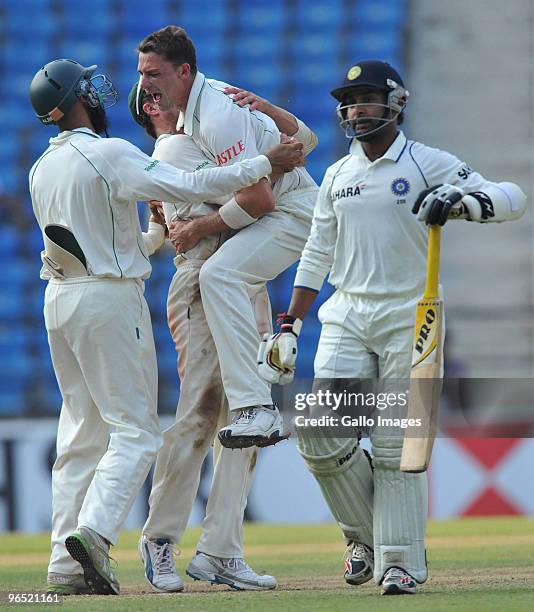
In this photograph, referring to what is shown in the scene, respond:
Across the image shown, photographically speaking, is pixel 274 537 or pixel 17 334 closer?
pixel 274 537

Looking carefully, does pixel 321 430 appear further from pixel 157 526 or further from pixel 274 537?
pixel 274 537

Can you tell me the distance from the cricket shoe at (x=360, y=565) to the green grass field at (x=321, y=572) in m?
0.05

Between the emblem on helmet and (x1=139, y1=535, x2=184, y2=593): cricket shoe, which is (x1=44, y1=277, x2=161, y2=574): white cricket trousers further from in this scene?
the emblem on helmet

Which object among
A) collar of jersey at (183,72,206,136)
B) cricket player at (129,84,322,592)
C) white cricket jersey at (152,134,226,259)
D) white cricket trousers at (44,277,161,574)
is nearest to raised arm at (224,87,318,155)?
cricket player at (129,84,322,592)

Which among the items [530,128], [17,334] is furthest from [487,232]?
[17,334]

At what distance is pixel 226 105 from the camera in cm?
564

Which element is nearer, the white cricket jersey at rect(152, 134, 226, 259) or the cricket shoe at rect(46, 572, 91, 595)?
the cricket shoe at rect(46, 572, 91, 595)

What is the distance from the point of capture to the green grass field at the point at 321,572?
4633 mm

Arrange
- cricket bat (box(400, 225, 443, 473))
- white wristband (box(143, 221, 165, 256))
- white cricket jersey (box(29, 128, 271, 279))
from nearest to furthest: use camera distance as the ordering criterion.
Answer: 1. cricket bat (box(400, 225, 443, 473))
2. white cricket jersey (box(29, 128, 271, 279))
3. white wristband (box(143, 221, 165, 256))

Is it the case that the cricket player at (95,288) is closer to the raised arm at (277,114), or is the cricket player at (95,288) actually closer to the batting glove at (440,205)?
the raised arm at (277,114)

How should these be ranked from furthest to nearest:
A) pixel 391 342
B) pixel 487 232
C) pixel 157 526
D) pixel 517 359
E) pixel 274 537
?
pixel 487 232, pixel 517 359, pixel 274 537, pixel 157 526, pixel 391 342

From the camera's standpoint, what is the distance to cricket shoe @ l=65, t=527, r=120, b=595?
4836mm

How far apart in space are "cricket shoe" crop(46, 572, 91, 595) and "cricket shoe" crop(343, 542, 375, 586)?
1039 mm

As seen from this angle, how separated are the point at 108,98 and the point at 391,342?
1523 millimetres
